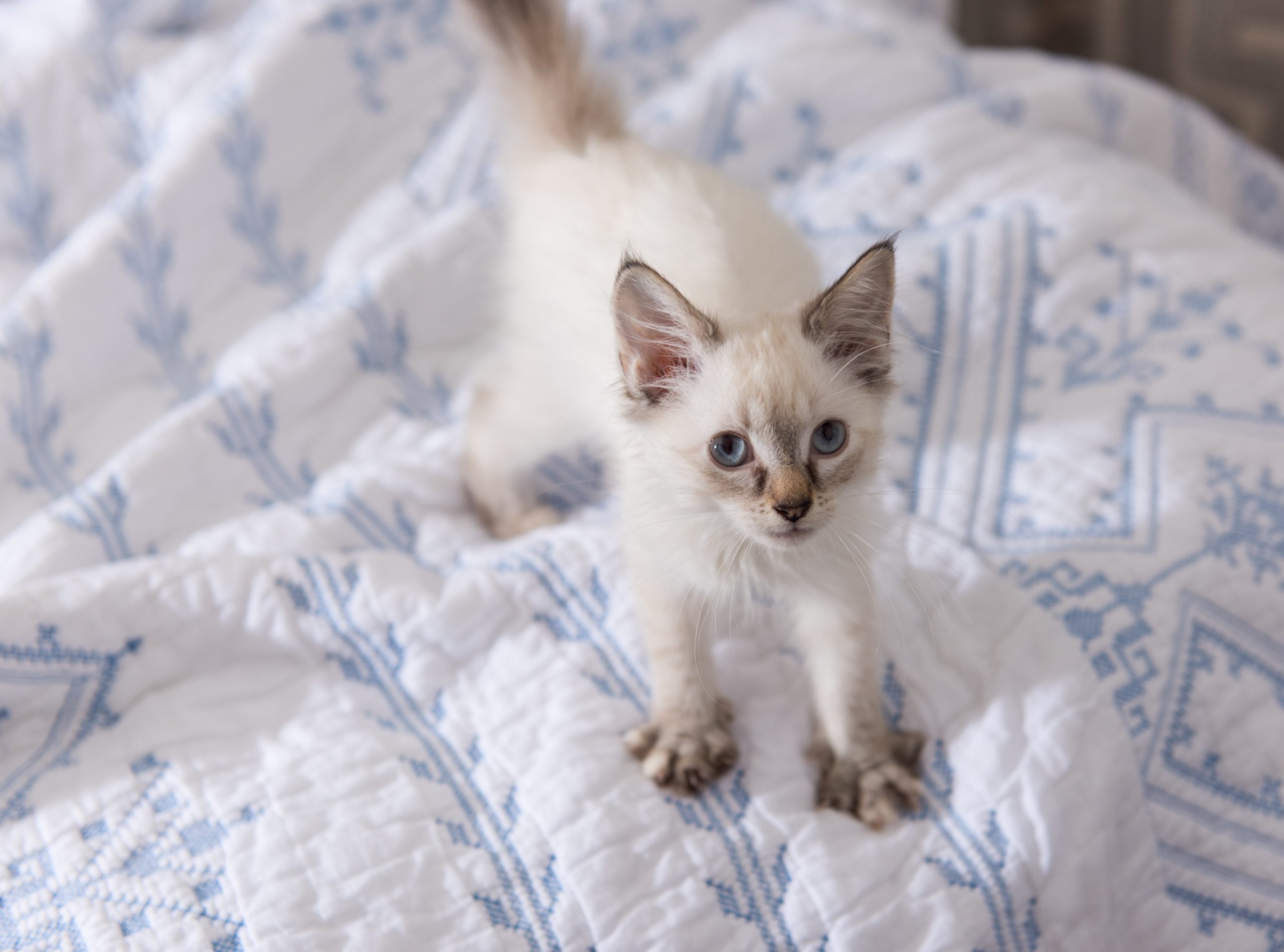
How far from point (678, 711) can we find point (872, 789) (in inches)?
8.5

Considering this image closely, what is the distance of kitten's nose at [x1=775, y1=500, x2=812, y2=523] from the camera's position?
862 millimetres

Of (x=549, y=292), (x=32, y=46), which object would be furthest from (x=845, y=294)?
(x=32, y=46)

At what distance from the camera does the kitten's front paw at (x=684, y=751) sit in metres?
0.99

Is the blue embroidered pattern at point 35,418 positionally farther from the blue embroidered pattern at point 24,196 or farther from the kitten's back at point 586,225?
the kitten's back at point 586,225

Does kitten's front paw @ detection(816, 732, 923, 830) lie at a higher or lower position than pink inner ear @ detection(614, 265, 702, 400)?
lower

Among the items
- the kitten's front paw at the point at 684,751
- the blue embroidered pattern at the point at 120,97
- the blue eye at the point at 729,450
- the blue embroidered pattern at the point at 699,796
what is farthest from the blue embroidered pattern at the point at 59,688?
the blue embroidered pattern at the point at 120,97

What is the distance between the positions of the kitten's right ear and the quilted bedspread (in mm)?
287

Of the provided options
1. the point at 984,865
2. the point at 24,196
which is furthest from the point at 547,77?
the point at 984,865

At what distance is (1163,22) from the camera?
2336 mm

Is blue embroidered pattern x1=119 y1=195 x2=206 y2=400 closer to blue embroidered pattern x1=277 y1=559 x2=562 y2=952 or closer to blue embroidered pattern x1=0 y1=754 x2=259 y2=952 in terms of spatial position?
blue embroidered pattern x1=277 y1=559 x2=562 y2=952

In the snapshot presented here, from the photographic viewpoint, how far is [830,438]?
0.92 meters

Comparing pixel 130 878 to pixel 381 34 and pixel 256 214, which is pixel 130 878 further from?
pixel 381 34

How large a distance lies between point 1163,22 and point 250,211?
219 cm

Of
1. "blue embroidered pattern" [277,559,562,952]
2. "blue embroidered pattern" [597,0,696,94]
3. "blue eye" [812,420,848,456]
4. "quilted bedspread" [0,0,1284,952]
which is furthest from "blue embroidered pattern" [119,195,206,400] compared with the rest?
"blue eye" [812,420,848,456]
